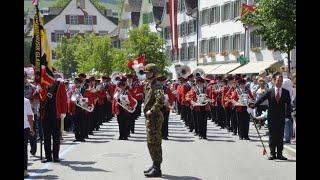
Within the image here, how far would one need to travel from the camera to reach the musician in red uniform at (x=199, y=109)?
843 inches

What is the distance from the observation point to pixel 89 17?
110312 millimetres

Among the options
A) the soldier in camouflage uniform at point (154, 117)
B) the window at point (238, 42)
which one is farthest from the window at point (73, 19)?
the soldier in camouflage uniform at point (154, 117)

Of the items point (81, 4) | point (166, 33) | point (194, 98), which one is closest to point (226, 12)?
point (166, 33)

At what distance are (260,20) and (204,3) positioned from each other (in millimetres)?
32370

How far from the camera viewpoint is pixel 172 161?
1510 centimetres

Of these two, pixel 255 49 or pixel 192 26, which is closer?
pixel 255 49

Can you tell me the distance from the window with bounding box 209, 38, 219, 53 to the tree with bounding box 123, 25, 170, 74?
413 cm

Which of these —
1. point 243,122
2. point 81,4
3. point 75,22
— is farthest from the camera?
point 75,22

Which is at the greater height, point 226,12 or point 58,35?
point 58,35

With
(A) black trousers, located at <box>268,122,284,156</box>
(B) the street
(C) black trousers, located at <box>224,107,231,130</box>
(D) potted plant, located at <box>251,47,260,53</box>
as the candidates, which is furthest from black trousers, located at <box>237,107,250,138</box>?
(D) potted plant, located at <box>251,47,260,53</box>

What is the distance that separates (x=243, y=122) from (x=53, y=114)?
25.8 feet

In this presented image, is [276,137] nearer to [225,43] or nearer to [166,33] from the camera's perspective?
[225,43]
